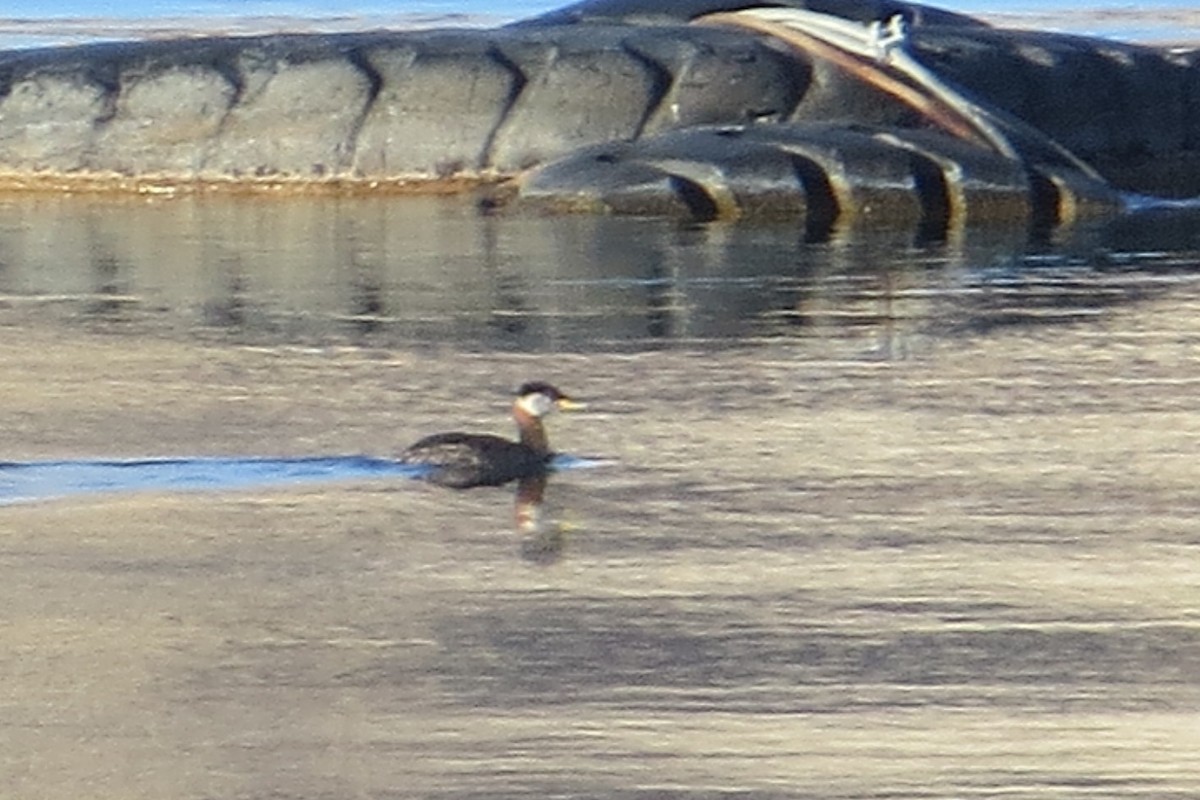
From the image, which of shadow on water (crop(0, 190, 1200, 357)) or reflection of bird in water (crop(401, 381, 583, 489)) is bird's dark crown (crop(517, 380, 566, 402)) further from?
shadow on water (crop(0, 190, 1200, 357))

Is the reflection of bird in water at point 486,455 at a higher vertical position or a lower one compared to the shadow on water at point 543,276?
higher

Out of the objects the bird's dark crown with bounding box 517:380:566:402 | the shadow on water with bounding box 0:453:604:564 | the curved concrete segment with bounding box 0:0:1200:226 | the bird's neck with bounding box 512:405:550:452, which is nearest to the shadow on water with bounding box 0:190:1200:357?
the curved concrete segment with bounding box 0:0:1200:226

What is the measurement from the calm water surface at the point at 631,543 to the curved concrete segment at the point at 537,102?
9.87ft

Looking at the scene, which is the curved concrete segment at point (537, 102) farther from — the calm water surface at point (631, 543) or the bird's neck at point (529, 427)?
the bird's neck at point (529, 427)

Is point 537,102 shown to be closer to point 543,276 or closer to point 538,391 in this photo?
point 543,276

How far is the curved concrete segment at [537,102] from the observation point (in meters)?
15.7

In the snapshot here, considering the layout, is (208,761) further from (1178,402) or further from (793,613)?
(1178,402)

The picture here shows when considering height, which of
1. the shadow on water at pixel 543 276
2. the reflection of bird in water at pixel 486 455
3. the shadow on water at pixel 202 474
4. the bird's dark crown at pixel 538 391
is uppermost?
the bird's dark crown at pixel 538 391

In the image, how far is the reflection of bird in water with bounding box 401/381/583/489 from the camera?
8.37m

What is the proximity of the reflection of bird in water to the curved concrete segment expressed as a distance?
244 inches

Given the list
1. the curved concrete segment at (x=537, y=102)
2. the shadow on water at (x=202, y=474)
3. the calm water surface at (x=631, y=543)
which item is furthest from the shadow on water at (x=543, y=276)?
the shadow on water at (x=202, y=474)

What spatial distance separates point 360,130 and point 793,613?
365 inches

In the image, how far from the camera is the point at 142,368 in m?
10.3

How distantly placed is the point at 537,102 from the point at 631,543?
8279 millimetres
